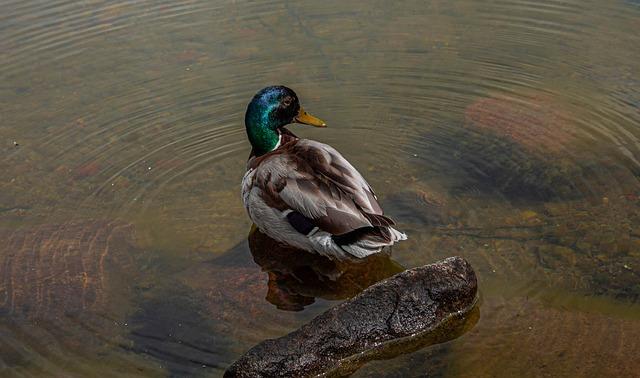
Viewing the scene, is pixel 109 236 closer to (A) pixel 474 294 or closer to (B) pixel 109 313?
(B) pixel 109 313

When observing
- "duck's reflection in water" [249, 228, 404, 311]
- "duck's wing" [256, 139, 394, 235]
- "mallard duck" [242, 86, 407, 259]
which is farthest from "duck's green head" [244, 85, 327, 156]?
"duck's reflection in water" [249, 228, 404, 311]

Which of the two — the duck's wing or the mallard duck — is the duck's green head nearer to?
the mallard duck

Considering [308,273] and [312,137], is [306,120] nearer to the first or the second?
[312,137]

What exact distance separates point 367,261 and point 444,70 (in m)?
2.67

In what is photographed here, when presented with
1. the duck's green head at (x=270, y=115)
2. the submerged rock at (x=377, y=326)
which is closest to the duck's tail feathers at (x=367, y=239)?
the submerged rock at (x=377, y=326)

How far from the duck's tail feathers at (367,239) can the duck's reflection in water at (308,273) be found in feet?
0.94

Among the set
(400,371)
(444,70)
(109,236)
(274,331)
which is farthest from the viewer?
(444,70)

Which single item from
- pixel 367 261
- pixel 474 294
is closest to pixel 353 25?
pixel 367 261

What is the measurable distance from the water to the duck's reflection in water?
23mm

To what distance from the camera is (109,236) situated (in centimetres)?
532

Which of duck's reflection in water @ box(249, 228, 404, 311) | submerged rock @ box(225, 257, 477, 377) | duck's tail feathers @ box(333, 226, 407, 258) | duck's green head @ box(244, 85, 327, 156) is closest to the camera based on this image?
submerged rock @ box(225, 257, 477, 377)

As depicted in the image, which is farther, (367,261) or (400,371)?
(367,261)

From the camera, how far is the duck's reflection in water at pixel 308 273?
185 inches

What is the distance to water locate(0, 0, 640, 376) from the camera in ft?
14.1
